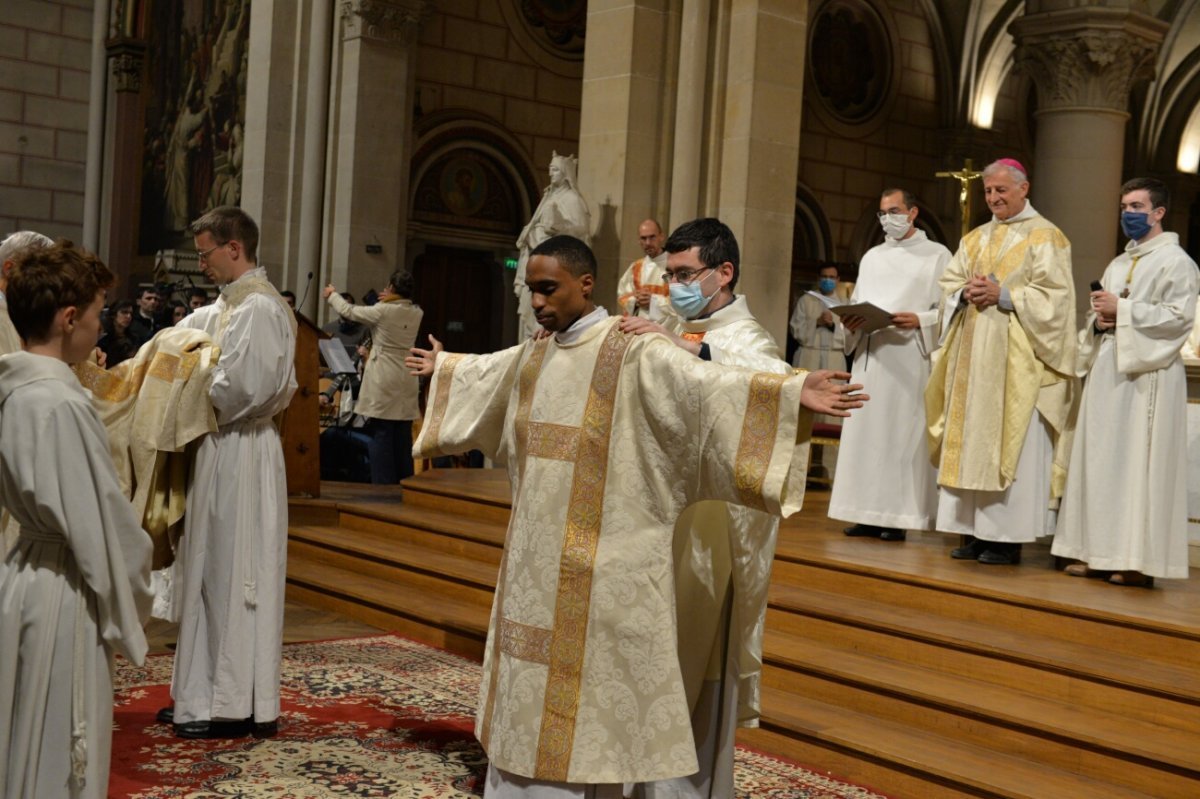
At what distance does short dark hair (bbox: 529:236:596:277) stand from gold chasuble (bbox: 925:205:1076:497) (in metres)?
3.48

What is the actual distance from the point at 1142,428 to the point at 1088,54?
6.44m

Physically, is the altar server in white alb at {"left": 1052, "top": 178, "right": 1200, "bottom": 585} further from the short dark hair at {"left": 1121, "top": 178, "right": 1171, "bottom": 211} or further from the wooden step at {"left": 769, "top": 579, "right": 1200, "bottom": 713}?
the wooden step at {"left": 769, "top": 579, "right": 1200, "bottom": 713}

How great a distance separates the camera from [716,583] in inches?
151

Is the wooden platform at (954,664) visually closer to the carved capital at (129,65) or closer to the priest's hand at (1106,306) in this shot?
the priest's hand at (1106,306)

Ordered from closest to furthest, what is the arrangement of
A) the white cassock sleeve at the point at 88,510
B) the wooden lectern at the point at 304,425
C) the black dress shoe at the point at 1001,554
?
the white cassock sleeve at the point at 88,510
the black dress shoe at the point at 1001,554
the wooden lectern at the point at 304,425

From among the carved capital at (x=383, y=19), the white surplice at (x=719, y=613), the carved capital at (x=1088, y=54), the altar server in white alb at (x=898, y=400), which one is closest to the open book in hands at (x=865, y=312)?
the altar server in white alb at (x=898, y=400)

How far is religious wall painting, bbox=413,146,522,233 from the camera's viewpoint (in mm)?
15930

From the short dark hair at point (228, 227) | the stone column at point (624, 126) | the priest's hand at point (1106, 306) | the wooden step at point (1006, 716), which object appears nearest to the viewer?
the wooden step at point (1006, 716)

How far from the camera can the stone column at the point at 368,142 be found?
13586mm

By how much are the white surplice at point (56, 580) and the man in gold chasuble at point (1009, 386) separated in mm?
4563

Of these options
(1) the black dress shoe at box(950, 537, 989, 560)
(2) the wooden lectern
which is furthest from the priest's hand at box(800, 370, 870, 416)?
(2) the wooden lectern

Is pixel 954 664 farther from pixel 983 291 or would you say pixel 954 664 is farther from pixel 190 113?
pixel 190 113

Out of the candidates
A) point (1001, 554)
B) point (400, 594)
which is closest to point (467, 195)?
point (400, 594)

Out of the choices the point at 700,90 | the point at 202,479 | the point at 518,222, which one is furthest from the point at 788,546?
the point at 518,222
